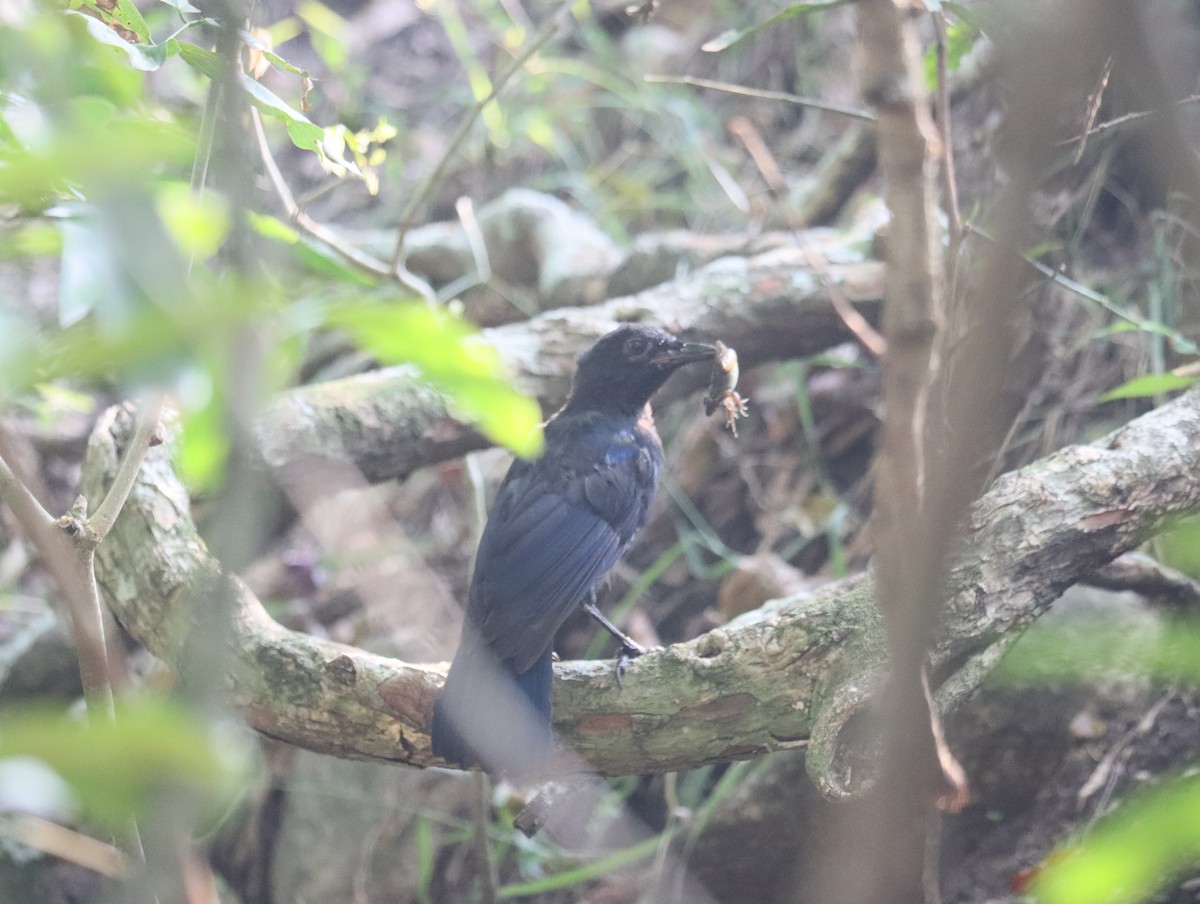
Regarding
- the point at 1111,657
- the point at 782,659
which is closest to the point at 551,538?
the point at 782,659

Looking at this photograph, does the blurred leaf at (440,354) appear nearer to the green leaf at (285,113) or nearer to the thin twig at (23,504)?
the thin twig at (23,504)

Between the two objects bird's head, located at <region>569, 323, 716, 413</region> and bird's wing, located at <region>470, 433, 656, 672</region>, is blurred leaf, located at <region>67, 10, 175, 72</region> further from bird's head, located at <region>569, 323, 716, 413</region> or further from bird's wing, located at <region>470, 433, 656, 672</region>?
bird's head, located at <region>569, 323, 716, 413</region>

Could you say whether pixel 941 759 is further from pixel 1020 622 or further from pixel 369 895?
pixel 369 895

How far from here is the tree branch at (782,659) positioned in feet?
7.62

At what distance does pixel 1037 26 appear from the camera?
2.40 feet

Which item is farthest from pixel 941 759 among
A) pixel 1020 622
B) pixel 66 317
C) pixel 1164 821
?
pixel 66 317

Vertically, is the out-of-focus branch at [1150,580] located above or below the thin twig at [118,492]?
below

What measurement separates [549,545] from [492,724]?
0.84m

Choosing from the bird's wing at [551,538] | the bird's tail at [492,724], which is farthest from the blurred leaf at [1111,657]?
the bird's wing at [551,538]

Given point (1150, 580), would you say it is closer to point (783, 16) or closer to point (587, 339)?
point (783, 16)

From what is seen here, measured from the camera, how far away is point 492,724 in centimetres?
248

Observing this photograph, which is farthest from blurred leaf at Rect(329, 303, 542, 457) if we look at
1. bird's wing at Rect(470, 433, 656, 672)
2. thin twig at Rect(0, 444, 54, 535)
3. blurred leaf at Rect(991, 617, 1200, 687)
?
bird's wing at Rect(470, 433, 656, 672)

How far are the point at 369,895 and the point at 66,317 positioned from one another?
8.67ft

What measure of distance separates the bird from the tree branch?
112mm
